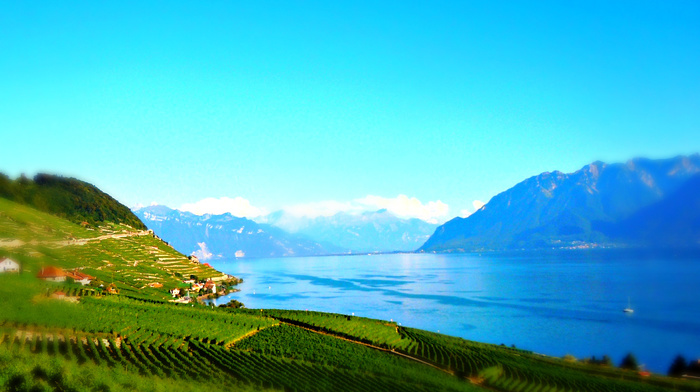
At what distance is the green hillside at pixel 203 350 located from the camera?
13.3 meters

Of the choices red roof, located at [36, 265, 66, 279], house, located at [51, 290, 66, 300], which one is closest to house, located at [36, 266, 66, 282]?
red roof, located at [36, 265, 66, 279]

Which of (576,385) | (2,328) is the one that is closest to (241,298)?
(576,385)

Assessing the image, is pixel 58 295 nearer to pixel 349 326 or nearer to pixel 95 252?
pixel 95 252

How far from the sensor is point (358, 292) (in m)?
103

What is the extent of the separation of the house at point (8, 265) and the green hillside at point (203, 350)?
214mm

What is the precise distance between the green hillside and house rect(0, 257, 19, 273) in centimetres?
21

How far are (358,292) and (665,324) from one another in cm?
5805

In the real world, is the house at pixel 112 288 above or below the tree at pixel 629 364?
above

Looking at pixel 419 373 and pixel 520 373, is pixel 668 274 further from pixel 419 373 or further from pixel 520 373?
pixel 419 373

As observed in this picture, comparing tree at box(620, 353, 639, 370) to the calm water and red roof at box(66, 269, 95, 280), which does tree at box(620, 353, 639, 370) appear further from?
red roof at box(66, 269, 95, 280)

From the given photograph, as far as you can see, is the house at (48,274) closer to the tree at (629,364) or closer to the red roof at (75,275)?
the red roof at (75,275)

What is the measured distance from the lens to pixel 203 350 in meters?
31.1

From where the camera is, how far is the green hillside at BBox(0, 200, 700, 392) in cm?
1334

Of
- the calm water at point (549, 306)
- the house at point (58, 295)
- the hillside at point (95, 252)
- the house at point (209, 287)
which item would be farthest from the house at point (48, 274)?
the house at point (209, 287)
